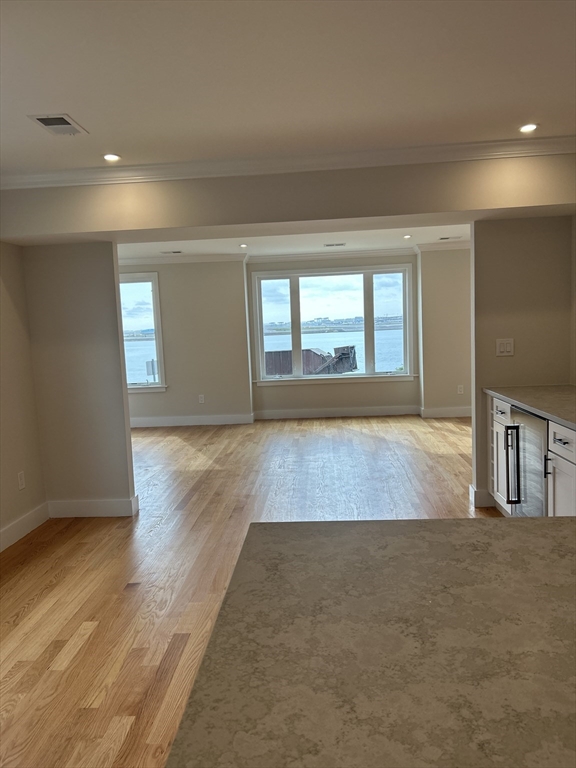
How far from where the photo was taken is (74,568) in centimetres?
329

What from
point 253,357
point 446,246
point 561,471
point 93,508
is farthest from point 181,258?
point 561,471

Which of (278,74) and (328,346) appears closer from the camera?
(278,74)

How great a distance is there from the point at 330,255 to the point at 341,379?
1.83 meters

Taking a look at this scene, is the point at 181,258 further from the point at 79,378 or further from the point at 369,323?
the point at 79,378

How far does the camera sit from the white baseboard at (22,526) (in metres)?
3.66

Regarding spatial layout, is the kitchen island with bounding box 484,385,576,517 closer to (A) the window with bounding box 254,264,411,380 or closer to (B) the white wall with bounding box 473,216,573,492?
(B) the white wall with bounding box 473,216,573,492

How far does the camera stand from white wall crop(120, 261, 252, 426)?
7.60 meters

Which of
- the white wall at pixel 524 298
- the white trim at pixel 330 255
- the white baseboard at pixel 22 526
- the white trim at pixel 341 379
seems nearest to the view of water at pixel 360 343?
the white trim at pixel 341 379

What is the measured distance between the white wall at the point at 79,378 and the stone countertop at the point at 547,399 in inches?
109

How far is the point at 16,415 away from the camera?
3855 millimetres

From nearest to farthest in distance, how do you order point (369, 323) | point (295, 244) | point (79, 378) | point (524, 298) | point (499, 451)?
1. point (499, 451)
2. point (524, 298)
3. point (79, 378)
4. point (295, 244)
5. point (369, 323)

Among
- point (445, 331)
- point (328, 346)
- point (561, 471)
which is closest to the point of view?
point (561, 471)

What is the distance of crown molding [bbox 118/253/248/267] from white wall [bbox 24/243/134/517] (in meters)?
3.49

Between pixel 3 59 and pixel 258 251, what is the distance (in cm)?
523
